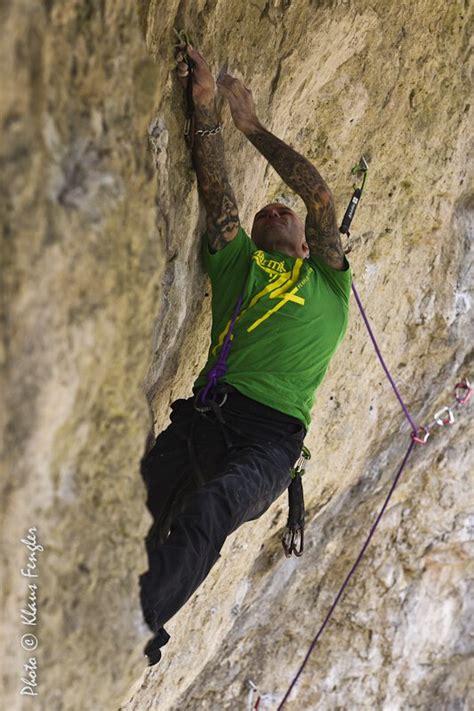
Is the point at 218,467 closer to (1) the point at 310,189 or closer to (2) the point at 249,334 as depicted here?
(2) the point at 249,334

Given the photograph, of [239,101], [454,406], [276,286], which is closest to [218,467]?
[276,286]

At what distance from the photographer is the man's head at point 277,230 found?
3.47m

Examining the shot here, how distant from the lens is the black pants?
104 inches

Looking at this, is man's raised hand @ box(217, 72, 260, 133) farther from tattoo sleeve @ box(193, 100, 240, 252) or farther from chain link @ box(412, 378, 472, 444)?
chain link @ box(412, 378, 472, 444)

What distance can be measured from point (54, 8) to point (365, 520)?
403cm

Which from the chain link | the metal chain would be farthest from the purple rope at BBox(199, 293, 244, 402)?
the chain link

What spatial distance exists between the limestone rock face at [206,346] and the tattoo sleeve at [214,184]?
0.05 metres

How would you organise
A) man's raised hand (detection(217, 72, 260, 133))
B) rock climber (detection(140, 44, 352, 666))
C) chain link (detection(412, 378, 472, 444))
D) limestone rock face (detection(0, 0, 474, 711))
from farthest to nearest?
chain link (detection(412, 378, 472, 444))
man's raised hand (detection(217, 72, 260, 133))
rock climber (detection(140, 44, 352, 666))
limestone rock face (detection(0, 0, 474, 711))

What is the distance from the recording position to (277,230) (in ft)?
11.4

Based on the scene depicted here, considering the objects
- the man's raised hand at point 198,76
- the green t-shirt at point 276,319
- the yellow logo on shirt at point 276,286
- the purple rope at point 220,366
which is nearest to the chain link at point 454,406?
the green t-shirt at point 276,319

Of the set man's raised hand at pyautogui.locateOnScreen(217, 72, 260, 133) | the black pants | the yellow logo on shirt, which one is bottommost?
the black pants

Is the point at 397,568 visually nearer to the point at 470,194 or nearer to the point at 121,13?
the point at 470,194

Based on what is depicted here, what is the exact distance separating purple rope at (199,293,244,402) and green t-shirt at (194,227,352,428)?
0.8 inches

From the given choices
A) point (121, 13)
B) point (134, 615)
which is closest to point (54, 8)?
point (121, 13)
